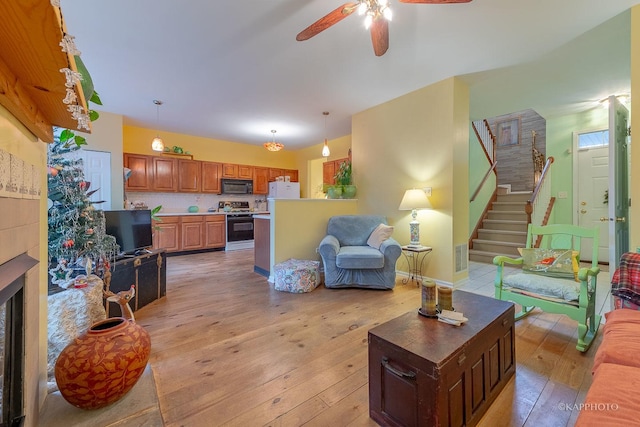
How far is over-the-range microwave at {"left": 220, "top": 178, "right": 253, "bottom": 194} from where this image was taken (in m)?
6.41

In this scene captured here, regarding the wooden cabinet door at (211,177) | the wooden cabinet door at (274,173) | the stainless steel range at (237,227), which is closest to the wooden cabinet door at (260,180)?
the wooden cabinet door at (274,173)

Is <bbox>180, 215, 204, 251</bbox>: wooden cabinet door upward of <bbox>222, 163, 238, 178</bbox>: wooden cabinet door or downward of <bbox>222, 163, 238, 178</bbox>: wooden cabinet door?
downward

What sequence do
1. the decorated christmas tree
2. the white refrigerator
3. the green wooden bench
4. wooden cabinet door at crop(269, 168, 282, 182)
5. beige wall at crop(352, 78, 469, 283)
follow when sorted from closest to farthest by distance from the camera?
the decorated christmas tree → the green wooden bench → beige wall at crop(352, 78, 469, 283) → the white refrigerator → wooden cabinet door at crop(269, 168, 282, 182)

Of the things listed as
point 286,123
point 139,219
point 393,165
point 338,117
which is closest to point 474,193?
point 393,165

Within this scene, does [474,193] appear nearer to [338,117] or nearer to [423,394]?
[338,117]

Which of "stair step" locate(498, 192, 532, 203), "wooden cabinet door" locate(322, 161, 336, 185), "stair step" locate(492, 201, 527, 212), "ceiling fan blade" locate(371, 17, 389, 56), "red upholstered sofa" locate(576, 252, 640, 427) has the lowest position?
"red upholstered sofa" locate(576, 252, 640, 427)

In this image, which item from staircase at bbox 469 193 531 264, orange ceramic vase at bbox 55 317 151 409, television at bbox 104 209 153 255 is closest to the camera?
orange ceramic vase at bbox 55 317 151 409

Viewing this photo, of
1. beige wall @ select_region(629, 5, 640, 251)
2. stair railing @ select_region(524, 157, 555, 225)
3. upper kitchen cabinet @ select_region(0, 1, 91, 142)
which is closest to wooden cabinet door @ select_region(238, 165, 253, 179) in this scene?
upper kitchen cabinet @ select_region(0, 1, 91, 142)

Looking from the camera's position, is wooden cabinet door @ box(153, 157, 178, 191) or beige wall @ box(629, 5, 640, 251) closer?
beige wall @ box(629, 5, 640, 251)

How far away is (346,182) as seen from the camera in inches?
183

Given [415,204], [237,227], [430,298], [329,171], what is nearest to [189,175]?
[237,227]

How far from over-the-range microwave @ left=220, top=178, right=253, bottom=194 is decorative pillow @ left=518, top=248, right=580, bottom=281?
18.9 feet

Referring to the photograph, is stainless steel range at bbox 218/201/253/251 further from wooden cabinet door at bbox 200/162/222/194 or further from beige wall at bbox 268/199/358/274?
beige wall at bbox 268/199/358/274

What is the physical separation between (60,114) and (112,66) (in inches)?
100
